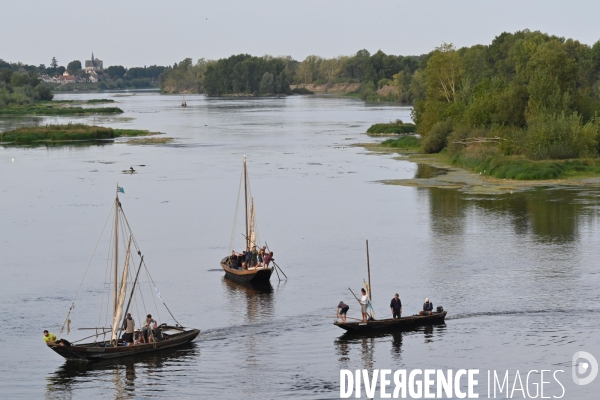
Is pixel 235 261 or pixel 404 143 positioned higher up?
pixel 404 143

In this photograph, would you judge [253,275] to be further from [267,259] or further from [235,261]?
[235,261]

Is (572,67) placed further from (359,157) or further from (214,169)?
(214,169)

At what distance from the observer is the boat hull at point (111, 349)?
33.2m

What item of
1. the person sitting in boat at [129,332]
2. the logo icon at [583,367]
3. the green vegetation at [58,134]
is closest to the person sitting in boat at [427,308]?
the logo icon at [583,367]

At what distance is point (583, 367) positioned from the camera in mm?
31938

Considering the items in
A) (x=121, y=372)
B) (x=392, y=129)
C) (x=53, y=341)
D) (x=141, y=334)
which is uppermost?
(x=392, y=129)

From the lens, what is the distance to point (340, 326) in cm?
3600

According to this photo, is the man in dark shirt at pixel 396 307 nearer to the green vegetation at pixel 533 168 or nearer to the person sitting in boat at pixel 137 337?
the person sitting in boat at pixel 137 337

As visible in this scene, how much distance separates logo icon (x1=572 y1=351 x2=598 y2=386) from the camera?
102 feet

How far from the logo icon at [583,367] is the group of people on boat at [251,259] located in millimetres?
16466

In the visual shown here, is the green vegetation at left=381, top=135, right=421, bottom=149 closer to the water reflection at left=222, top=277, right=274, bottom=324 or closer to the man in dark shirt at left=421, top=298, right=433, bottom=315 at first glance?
the water reflection at left=222, top=277, right=274, bottom=324

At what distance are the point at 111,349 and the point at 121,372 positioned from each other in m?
1.20

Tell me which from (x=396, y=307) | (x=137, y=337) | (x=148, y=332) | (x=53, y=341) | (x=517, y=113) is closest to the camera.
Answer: (x=53, y=341)

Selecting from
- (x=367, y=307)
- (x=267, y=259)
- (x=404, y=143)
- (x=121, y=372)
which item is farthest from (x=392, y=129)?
(x=121, y=372)
